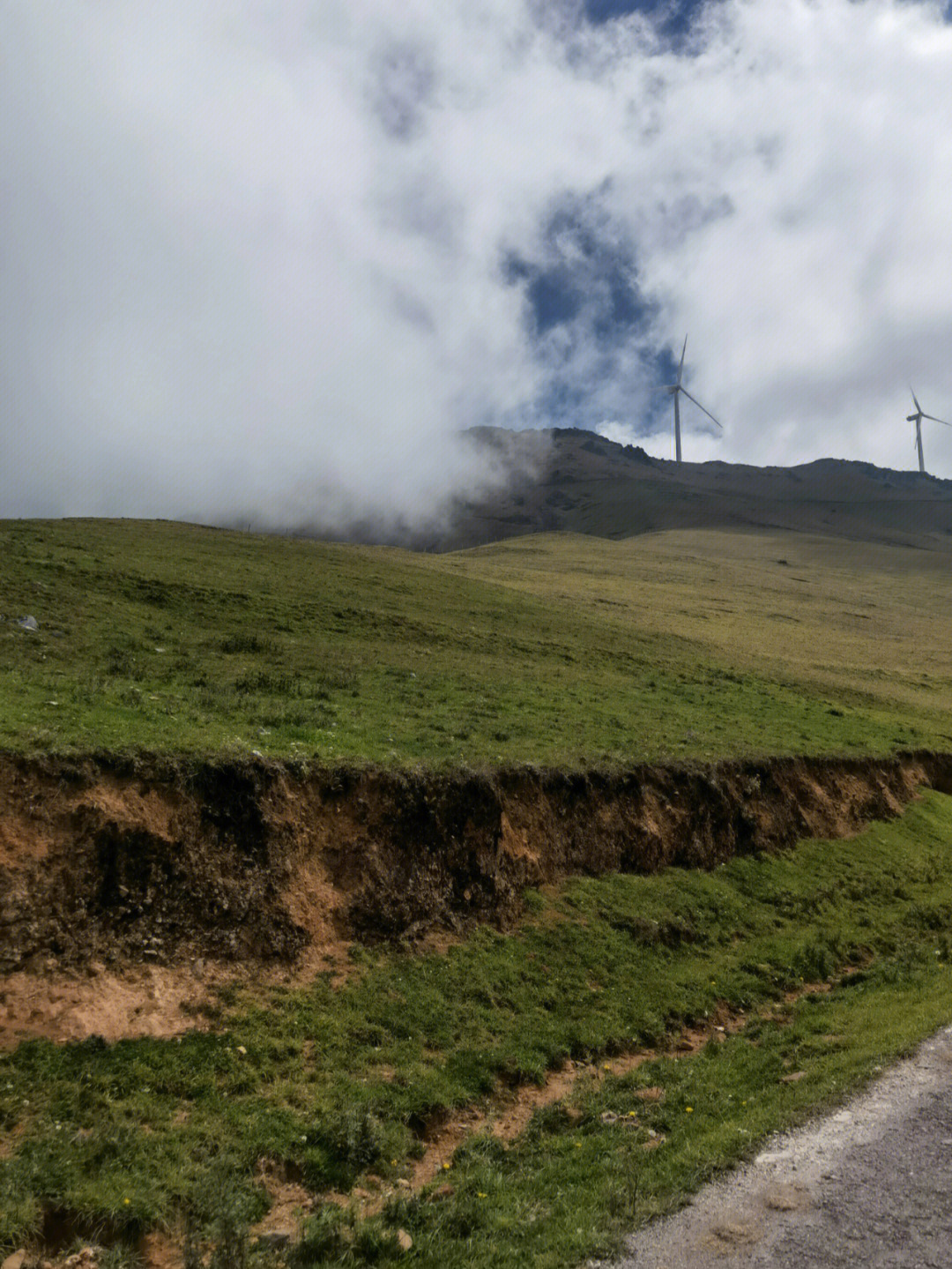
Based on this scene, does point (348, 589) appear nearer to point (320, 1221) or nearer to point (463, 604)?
point (463, 604)

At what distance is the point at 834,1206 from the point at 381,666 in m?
28.5

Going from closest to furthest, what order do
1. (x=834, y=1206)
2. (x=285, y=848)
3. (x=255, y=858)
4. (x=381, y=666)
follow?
(x=834, y=1206) → (x=255, y=858) → (x=285, y=848) → (x=381, y=666)

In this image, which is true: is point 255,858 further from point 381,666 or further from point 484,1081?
point 381,666

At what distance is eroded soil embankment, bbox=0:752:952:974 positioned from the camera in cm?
1656

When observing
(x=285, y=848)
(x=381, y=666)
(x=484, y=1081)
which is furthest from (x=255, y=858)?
(x=381, y=666)

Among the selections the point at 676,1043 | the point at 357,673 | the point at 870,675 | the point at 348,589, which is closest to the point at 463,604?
the point at 348,589

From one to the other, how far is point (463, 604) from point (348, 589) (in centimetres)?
967

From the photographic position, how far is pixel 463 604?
Result: 204 feet

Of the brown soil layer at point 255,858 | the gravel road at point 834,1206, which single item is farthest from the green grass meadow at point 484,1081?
the brown soil layer at point 255,858

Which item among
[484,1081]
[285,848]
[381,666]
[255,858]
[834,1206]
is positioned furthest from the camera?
[381,666]

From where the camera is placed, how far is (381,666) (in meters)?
37.7

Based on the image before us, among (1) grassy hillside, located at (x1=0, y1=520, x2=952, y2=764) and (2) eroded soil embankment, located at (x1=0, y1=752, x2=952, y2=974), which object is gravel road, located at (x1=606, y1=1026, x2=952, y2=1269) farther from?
(1) grassy hillside, located at (x1=0, y1=520, x2=952, y2=764)

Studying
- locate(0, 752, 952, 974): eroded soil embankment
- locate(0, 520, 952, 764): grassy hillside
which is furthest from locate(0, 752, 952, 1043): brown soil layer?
locate(0, 520, 952, 764): grassy hillside

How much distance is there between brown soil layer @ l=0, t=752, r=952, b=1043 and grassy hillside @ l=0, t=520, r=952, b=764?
137 centimetres
